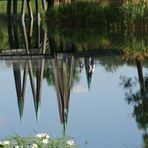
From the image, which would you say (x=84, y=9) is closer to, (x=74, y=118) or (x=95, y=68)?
(x=95, y=68)

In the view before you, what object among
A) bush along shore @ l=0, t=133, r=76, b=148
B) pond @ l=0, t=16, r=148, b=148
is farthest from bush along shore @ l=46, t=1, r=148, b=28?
bush along shore @ l=0, t=133, r=76, b=148

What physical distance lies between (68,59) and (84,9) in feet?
38.0

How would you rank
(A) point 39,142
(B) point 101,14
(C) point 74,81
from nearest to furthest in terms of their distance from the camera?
(A) point 39,142, (C) point 74,81, (B) point 101,14

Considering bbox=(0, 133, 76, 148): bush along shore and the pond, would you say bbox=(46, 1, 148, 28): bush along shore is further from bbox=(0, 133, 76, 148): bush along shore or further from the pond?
bbox=(0, 133, 76, 148): bush along shore

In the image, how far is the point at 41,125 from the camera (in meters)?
10.2

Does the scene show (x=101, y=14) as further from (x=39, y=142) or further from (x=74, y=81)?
(x=39, y=142)

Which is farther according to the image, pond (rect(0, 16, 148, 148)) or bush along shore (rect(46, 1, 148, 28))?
bush along shore (rect(46, 1, 148, 28))

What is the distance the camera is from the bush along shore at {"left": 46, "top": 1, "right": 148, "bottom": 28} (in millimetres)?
27219

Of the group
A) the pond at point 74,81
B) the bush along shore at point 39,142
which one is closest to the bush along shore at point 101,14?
the pond at point 74,81

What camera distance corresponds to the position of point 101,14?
96.2 ft

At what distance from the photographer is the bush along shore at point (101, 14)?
89.3 ft

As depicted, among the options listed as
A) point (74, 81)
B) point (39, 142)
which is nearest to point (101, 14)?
point (74, 81)

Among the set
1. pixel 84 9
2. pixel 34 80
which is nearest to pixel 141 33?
pixel 84 9

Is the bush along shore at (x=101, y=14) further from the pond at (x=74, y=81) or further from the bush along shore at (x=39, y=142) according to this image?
the bush along shore at (x=39, y=142)
